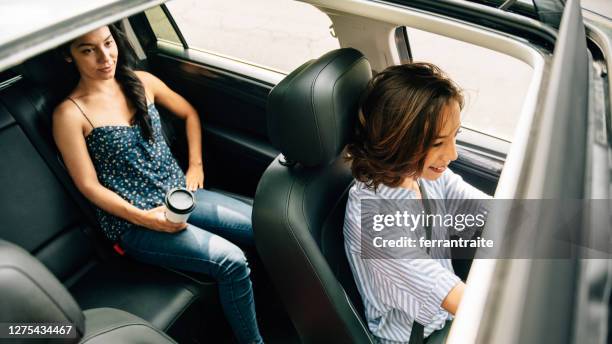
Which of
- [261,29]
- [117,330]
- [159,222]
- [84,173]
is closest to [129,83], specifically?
[84,173]

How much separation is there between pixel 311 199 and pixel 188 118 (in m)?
1.11

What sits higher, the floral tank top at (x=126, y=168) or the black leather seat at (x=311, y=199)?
the floral tank top at (x=126, y=168)

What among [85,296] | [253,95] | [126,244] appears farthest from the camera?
[253,95]

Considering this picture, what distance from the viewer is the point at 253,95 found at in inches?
86.5

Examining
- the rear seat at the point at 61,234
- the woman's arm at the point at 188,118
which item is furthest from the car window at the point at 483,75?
the rear seat at the point at 61,234

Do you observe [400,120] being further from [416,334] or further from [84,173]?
[84,173]

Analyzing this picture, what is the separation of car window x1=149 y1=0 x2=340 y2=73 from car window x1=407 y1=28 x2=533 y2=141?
1.34 meters

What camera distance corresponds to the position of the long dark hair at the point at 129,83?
1.82 meters

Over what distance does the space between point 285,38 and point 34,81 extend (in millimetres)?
2448

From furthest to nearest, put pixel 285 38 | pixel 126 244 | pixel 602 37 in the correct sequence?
pixel 285 38 < pixel 126 244 < pixel 602 37

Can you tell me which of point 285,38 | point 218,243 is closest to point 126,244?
point 218,243

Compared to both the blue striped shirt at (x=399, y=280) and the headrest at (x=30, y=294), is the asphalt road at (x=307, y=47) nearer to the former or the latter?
the blue striped shirt at (x=399, y=280)

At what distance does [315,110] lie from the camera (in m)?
1.14

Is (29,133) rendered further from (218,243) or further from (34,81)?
(218,243)
